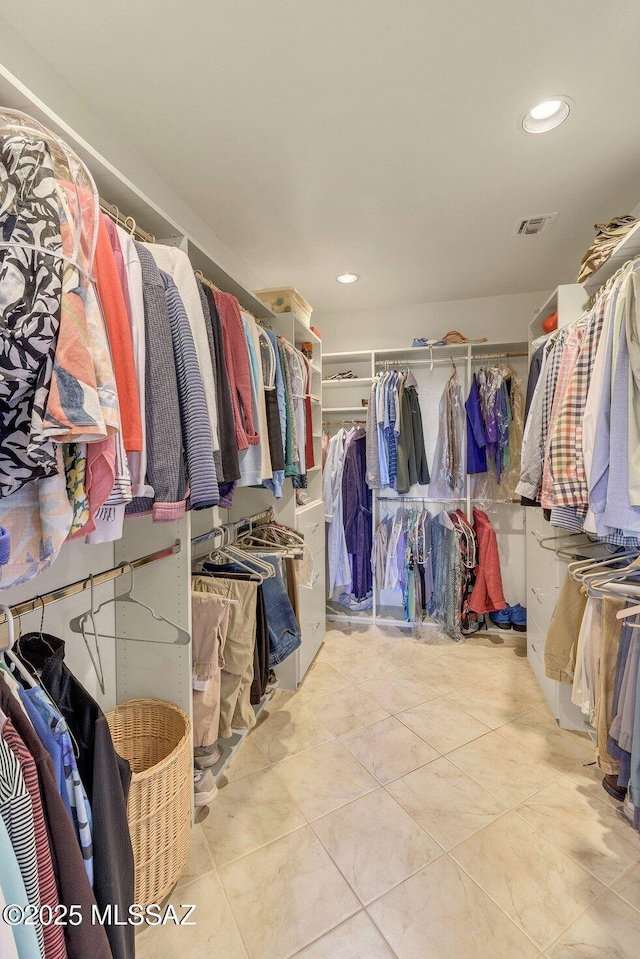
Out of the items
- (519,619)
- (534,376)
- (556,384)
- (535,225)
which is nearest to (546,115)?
(535,225)

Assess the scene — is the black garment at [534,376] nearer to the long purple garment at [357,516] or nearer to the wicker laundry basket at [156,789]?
the long purple garment at [357,516]

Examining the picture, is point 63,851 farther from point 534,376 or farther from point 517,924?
point 534,376

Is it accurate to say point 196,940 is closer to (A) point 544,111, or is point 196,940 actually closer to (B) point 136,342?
(B) point 136,342

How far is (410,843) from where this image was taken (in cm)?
145

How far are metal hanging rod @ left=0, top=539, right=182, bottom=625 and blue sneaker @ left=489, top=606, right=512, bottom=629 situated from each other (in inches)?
108

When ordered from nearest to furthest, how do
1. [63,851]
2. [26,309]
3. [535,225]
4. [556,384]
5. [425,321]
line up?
1. [26,309]
2. [63,851]
3. [556,384]
4. [535,225]
5. [425,321]

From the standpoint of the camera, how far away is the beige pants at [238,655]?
1.61 metres

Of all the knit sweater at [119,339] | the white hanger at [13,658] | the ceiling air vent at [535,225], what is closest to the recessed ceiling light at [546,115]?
the ceiling air vent at [535,225]

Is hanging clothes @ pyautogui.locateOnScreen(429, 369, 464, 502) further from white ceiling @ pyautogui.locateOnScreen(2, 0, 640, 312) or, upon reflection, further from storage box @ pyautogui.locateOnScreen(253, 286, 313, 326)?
storage box @ pyautogui.locateOnScreen(253, 286, 313, 326)

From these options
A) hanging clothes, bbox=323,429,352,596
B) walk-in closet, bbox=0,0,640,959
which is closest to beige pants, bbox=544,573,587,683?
walk-in closet, bbox=0,0,640,959

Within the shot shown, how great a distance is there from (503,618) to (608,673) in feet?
5.74

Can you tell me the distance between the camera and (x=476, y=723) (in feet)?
6.97

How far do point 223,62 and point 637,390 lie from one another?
167 centimetres

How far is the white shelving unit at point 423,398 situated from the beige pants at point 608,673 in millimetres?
1668
